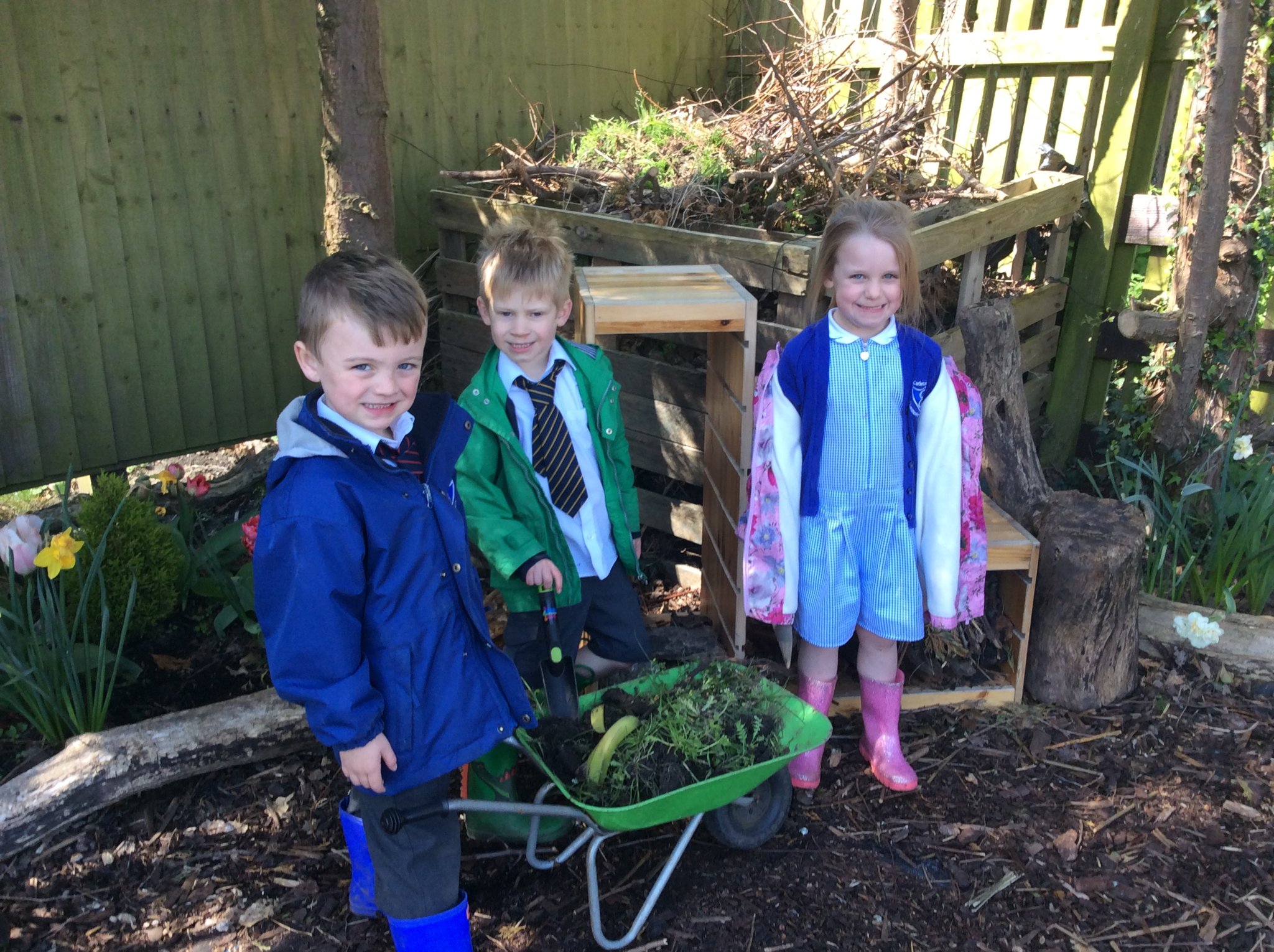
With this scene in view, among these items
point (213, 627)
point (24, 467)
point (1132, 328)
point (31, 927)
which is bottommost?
point (31, 927)

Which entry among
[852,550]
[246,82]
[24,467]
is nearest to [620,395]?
[852,550]

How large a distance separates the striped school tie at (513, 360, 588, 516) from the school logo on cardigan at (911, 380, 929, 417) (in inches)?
35.4

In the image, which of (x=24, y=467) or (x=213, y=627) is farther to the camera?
(x=24, y=467)

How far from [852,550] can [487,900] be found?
1.29 metres

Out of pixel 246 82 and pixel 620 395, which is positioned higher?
pixel 246 82

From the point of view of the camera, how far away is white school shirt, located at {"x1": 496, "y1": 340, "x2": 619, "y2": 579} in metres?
2.64

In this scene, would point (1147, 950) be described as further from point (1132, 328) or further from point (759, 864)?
point (1132, 328)

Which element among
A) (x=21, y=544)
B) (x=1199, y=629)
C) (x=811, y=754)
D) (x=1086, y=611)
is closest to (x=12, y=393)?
(x=21, y=544)

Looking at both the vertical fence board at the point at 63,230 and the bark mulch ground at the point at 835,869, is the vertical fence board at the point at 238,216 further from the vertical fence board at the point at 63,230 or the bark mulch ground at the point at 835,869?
the bark mulch ground at the point at 835,869

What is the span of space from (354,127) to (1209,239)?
10.1ft

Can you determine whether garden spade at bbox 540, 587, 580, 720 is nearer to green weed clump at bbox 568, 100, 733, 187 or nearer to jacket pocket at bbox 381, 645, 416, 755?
jacket pocket at bbox 381, 645, 416, 755

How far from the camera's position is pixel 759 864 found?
2.51m

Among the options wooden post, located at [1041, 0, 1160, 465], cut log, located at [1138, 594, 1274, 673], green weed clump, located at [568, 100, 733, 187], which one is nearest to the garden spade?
green weed clump, located at [568, 100, 733, 187]

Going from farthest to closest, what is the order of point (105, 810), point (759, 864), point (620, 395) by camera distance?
point (620, 395) < point (105, 810) < point (759, 864)
